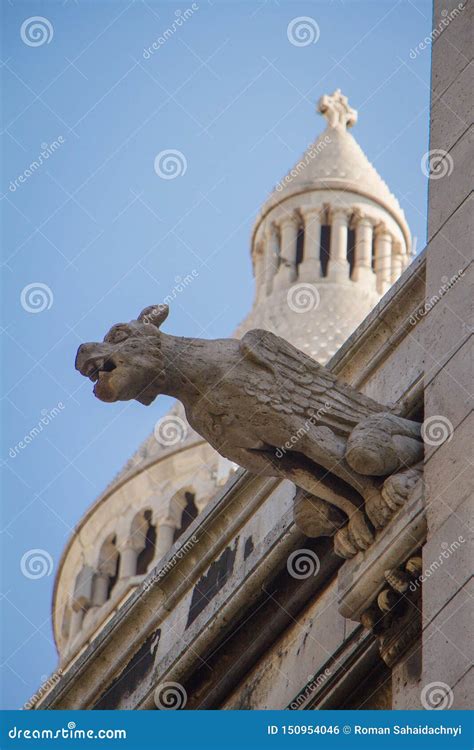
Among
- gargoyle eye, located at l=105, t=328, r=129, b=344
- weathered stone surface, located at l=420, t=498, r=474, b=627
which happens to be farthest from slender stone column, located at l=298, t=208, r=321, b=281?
weathered stone surface, located at l=420, t=498, r=474, b=627

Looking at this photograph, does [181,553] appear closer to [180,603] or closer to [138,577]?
[180,603]

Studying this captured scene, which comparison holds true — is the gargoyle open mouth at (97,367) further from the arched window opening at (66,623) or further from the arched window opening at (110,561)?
the arched window opening at (66,623)

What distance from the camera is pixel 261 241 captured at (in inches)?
1801

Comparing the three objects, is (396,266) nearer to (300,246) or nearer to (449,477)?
(300,246)

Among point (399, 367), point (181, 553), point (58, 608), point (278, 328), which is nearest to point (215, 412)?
point (399, 367)

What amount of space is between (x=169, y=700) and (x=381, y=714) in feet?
10.8

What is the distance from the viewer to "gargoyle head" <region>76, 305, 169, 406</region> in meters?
9.19

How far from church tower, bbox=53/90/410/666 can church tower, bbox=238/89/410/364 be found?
0.8 inches

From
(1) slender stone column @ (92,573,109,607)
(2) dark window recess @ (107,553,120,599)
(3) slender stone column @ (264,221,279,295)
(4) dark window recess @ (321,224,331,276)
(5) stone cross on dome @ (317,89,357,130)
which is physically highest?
(5) stone cross on dome @ (317,89,357,130)

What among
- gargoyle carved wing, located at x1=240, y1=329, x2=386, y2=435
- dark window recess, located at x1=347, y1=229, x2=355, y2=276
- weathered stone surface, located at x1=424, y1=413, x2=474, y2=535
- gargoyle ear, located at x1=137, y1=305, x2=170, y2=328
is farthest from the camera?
dark window recess, located at x1=347, y1=229, x2=355, y2=276

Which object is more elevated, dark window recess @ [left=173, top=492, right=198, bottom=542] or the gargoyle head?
dark window recess @ [left=173, top=492, right=198, bottom=542]

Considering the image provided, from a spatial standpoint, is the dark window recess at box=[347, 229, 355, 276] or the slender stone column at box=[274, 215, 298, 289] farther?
the dark window recess at box=[347, 229, 355, 276]

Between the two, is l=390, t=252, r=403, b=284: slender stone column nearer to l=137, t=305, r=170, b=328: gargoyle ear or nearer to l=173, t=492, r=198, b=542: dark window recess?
l=173, t=492, r=198, b=542: dark window recess

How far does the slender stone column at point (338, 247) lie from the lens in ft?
143
